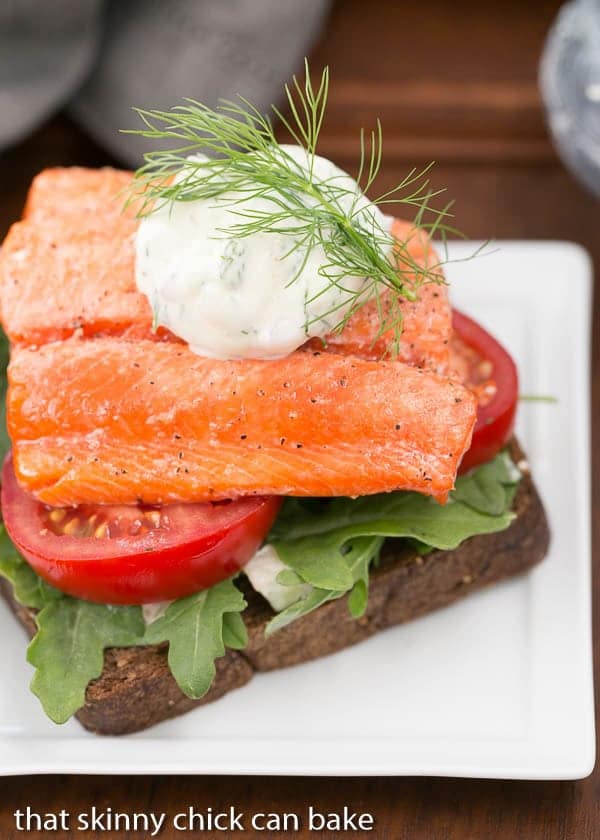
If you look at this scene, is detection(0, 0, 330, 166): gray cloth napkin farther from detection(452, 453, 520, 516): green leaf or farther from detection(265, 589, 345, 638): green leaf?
detection(265, 589, 345, 638): green leaf

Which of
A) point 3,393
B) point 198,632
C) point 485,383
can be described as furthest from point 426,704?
point 3,393

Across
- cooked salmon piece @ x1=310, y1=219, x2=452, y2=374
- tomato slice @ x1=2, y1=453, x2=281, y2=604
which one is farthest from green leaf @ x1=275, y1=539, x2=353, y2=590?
cooked salmon piece @ x1=310, y1=219, x2=452, y2=374

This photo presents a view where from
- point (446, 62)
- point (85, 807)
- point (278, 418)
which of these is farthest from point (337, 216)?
point (446, 62)

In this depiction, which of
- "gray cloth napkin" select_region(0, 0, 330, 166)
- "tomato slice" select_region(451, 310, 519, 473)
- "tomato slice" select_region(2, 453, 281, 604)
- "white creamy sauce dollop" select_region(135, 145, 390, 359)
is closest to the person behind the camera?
"white creamy sauce dollop" select_region(135, 145, 390, 359)

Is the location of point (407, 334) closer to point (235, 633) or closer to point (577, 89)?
point (235, 633)

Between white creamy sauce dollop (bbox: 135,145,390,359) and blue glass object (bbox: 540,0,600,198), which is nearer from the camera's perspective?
white creamy sauce dollop (bbox: 135,145,390,359)

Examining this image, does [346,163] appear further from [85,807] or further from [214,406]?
[85,807]
